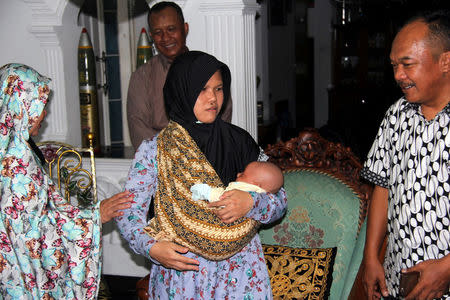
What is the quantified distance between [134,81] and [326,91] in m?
6.85

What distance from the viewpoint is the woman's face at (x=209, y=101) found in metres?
1.91

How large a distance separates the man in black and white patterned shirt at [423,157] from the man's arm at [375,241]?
128mm

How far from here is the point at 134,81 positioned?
348 centimetres

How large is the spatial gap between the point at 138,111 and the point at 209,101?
5.23 ft

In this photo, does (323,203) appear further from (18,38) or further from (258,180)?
(18,38)

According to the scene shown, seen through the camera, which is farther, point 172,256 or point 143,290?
point 143,290

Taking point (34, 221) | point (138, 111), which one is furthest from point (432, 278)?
point (138, 111)

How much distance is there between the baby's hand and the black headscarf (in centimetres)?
14

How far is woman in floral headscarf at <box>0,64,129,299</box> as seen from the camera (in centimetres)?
192

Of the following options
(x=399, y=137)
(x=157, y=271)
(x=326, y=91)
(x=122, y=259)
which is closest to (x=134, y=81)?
(x=122, y=259)

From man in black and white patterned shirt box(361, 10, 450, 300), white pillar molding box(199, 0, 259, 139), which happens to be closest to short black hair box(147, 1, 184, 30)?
white pillar molding box(199, 0, 259, 139)

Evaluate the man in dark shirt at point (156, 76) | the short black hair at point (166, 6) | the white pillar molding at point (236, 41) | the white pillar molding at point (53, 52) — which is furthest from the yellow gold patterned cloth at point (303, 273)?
the white pillar molding at point (53, 52)

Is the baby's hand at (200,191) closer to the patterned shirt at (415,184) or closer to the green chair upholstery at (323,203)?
the patterned shirt at (415,184)

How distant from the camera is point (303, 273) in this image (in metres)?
2.47
